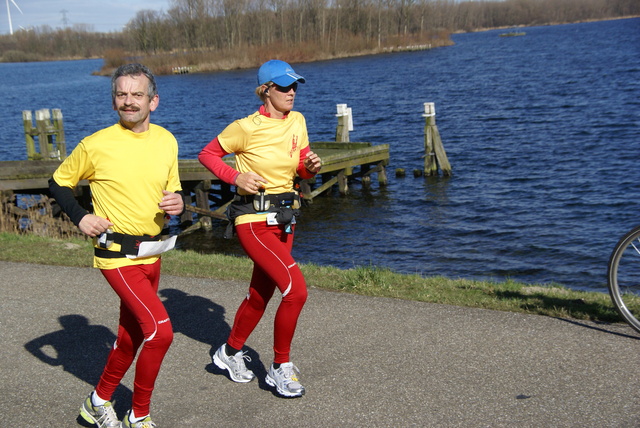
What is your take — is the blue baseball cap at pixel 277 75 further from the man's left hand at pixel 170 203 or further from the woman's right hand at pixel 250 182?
the man's left hand at pixel 170 203

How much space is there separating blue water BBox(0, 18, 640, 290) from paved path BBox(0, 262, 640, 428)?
8.38 meters

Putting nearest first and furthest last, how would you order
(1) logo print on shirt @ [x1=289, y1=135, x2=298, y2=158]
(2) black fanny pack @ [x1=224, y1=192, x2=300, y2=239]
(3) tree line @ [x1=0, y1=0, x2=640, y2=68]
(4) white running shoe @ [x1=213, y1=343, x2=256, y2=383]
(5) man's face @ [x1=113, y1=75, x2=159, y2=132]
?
1. (5) man's face @ [x1=113, y1=75, x2=159, y2=132]
2. (2) black fanny pack @ [x1=224, y1=192, x2=300, y2=239]
3. (1) logo print on shirt @ [x1=289, y1=135, x2=298, y2=158]
4. (4) white running shoe @ [x1=213, y1=343, x2=256, y2=383]
5. (3) tree line @ [x1=0, y1=0, x2=640, y2=68]

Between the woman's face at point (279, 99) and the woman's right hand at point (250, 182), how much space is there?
476mm

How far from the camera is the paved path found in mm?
4469

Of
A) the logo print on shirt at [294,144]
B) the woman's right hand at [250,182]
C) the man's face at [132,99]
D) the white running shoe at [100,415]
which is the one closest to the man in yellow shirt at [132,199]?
the man's face at [132,99]

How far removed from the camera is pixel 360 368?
5.19 metres

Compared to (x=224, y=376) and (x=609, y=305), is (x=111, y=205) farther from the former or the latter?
(x=609, y=305)

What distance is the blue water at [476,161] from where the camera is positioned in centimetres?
1633

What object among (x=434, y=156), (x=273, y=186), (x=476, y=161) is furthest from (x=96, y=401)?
(x=476, y=161)

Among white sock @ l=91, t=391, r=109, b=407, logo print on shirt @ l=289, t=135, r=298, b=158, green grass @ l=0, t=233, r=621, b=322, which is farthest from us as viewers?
green grass @ l=0, t=233, r=621, b=322

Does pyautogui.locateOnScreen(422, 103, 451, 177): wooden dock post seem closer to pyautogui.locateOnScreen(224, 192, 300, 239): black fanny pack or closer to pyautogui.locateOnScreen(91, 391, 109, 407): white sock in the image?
pyautogui.locateOnScreen(224, 192, 300, 239): black fanny pack

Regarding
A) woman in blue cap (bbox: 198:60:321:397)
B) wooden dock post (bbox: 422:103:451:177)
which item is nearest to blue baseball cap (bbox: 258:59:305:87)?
woman in blue cap (bbox: 198:60:321:397)

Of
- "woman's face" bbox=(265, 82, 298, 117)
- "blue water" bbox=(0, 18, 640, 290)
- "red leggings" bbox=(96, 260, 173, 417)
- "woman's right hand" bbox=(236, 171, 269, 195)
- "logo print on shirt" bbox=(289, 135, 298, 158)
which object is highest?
"woman's face" bbox=(265, 82, 298, 117)

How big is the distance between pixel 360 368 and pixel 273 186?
1.45 meters
